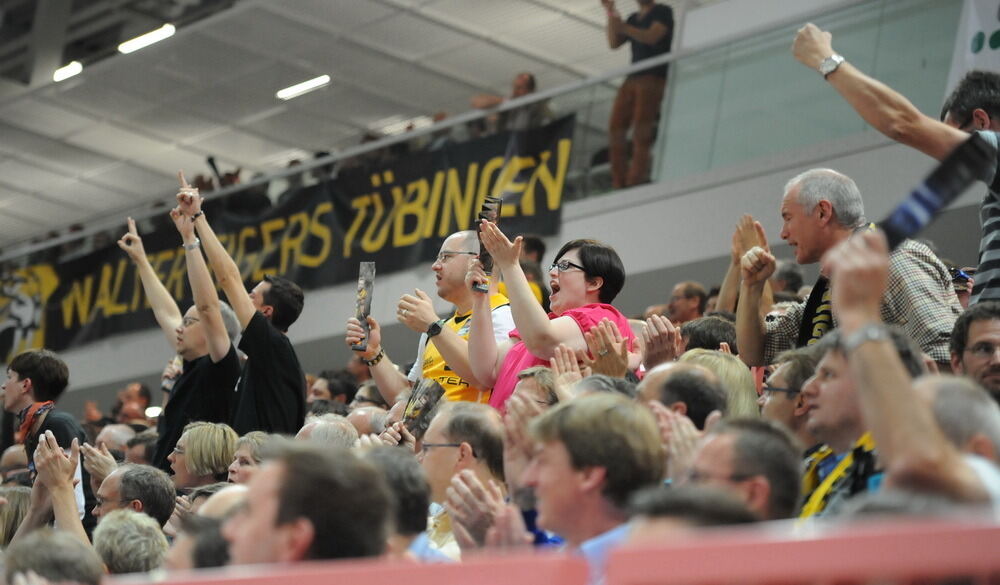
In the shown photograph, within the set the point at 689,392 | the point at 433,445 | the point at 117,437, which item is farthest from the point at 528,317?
the point at 117,437

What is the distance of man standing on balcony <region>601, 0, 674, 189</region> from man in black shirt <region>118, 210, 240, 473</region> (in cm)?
425

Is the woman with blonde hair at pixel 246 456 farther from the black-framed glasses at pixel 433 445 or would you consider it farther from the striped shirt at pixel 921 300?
the striped shirt at pixel 921 300

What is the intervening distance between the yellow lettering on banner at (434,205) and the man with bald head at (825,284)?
19.8 feet

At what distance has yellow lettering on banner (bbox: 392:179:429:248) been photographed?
10570mm

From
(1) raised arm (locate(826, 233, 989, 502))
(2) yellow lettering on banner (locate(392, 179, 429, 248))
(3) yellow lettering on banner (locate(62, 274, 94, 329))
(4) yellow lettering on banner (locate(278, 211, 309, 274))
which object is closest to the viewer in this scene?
(1) raised arm (locate(826, 233, 989, 502))

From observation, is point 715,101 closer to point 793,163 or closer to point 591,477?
point 793,163

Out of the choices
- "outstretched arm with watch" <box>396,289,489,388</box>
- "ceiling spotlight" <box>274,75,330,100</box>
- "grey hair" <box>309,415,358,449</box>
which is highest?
"ceiling spotlight" <box>274,75,330,100</box>

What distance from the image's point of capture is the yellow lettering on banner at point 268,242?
460 inches

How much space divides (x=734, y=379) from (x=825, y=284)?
0.76 m

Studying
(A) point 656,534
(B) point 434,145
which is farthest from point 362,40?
(A) point 656,534

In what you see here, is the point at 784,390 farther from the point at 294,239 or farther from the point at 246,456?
the point at 294,239

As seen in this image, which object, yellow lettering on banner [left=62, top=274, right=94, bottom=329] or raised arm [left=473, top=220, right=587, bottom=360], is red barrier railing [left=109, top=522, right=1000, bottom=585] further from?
yellow lettering on banner [left=62, top=274, right=94, bottom=329]

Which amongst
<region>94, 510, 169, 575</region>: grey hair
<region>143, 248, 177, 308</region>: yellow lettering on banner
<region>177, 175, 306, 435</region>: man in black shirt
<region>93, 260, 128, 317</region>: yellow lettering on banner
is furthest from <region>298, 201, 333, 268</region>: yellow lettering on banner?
<region>94, 510, 169, 575</region>: grey hair

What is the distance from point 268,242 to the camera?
11.7m
